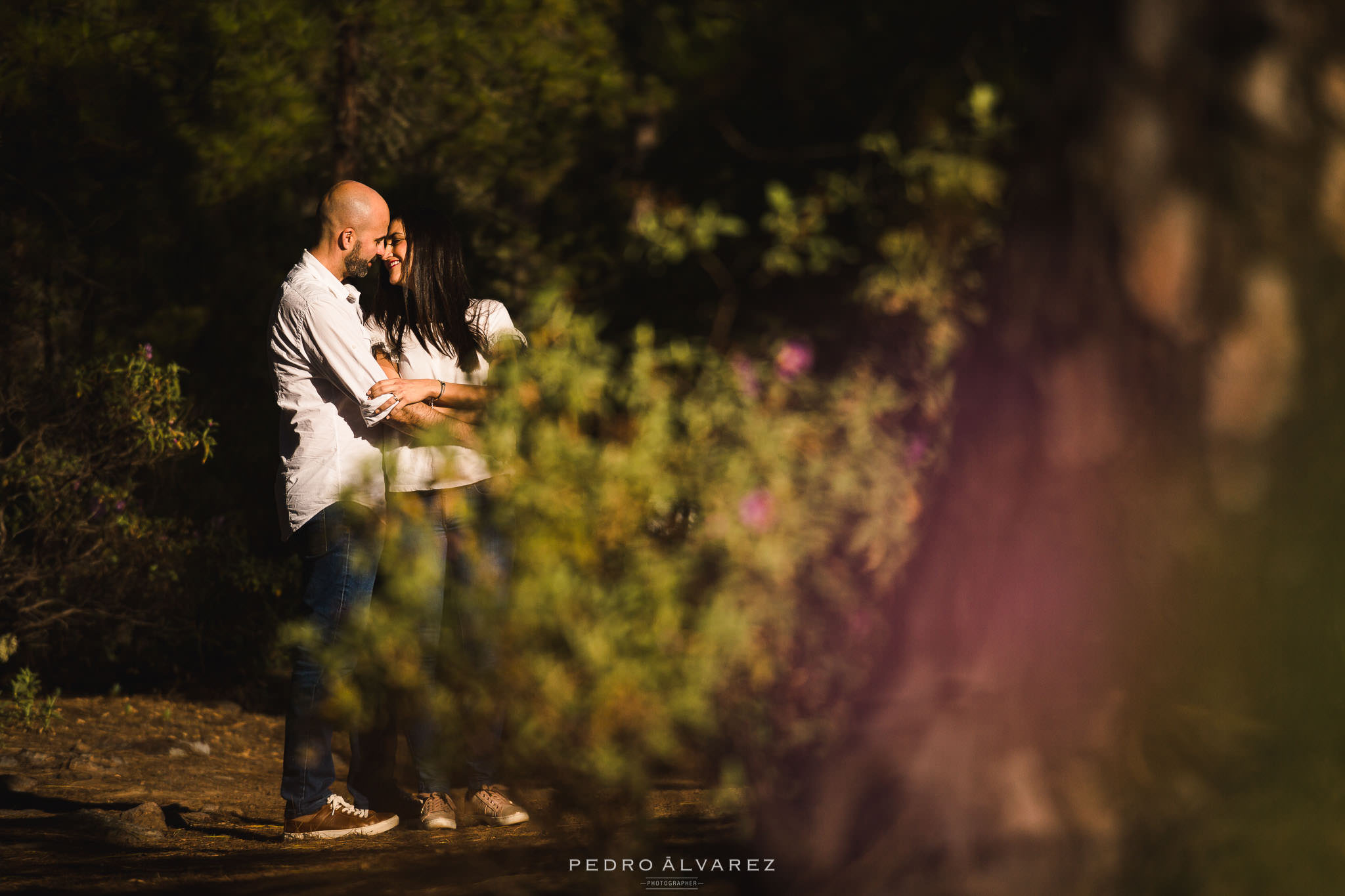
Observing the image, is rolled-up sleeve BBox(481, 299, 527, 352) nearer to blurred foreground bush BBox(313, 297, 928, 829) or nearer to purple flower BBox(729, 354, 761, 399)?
purple flower BBox(729, 354, 761, 399)

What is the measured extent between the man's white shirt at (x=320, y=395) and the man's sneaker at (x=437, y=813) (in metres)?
0.87

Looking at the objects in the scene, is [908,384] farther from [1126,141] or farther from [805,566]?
[1126,141]

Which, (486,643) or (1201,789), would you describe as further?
(486,643)

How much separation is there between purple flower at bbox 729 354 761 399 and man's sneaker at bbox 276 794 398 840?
1.62 m

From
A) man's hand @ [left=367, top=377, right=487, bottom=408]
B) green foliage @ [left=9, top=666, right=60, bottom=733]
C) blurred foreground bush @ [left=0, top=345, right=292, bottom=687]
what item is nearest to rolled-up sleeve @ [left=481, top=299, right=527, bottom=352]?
man's hand @ [left=367, top=377, right=487, bottom=408]

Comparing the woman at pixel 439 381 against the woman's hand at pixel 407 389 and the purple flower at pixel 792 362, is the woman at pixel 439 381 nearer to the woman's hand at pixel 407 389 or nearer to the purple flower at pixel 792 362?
the woman's hand at pixel 407 389

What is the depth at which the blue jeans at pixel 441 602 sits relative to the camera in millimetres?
2324

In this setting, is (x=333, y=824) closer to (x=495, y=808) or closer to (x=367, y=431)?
(x=495, y=808)

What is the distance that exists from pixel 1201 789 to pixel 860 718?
1.91 feet

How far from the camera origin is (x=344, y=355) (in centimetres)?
331

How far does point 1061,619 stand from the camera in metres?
2.09

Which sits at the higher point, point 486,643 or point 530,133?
point 530,133

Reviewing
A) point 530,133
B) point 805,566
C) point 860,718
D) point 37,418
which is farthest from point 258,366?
point 860,718

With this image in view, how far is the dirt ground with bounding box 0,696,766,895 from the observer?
2.56 metres
